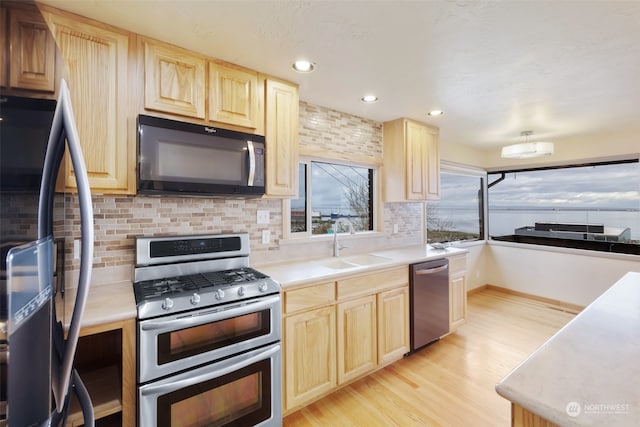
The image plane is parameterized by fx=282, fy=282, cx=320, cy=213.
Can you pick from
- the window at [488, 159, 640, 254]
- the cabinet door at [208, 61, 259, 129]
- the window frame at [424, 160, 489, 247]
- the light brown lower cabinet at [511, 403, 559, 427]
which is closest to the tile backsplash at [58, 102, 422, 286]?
the cabinet door at [208, 61, 259, 129]

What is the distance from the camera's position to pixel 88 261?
0.77m

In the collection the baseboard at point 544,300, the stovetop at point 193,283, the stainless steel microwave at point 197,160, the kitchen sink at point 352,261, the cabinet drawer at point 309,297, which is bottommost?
the baseboard at point 544,300

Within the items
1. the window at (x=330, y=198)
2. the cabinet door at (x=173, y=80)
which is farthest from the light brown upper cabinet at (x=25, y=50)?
the window at (x=330, y=198)

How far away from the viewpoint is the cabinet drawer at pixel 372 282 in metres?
2.07

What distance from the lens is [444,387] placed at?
2.17 meters

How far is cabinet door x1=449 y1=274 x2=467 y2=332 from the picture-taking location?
292cm

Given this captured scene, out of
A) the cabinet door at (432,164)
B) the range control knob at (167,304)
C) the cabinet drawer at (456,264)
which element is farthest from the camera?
the cabinet door at (432,164)

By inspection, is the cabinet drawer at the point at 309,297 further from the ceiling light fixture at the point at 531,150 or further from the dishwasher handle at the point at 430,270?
the ceiling light fixture at the point at 531,150

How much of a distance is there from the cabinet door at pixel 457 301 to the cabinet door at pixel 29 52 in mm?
3162

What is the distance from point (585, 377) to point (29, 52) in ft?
5.13

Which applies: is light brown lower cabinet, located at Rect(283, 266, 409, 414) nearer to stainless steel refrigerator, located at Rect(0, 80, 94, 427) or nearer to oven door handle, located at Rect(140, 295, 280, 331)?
oven door handle, located at Rect(140, 295, 280, 331)

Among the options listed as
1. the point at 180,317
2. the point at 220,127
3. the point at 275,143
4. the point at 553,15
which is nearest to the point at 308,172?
the point at 275,143

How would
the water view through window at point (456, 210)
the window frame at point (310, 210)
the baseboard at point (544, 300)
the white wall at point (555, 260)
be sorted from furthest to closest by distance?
the water view through window at point (456, 210) < the baseboard at point (544, 300) < the white wall at point (555, 260) < the window frame at point (310, 210)

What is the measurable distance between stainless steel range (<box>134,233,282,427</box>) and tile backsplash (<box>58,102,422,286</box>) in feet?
0.47
